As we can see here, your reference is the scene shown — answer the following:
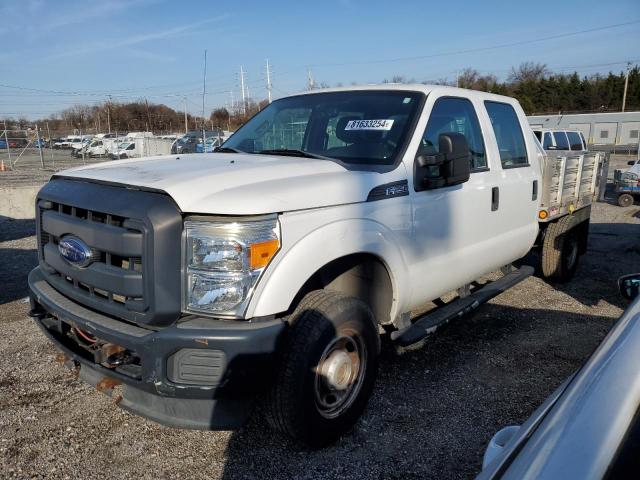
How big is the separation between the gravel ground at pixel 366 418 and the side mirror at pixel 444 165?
118 centimetres

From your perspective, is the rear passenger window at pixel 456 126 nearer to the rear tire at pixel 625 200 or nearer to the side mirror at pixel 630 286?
the side mirror at pixel 630 286

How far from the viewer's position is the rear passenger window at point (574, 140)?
16.9m

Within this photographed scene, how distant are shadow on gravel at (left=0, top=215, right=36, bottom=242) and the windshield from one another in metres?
6.92

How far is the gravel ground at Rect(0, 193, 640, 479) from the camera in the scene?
2.84 metres

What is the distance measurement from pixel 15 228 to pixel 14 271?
3907 millimetres

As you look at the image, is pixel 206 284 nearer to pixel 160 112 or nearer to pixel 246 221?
pixel 246 221

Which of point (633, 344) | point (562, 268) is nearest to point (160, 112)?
point (562, 268)

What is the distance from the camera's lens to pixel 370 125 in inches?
141

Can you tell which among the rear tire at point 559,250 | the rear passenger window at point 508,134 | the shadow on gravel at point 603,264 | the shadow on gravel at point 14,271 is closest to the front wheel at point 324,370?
the rear passenger window at point 508,134

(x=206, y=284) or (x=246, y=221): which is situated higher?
(x=246, y=221)

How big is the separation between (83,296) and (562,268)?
17.4 ft

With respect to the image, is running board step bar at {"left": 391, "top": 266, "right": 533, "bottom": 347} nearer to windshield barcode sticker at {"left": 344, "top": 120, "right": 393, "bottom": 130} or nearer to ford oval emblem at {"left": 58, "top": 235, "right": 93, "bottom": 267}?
windshield barcode sticker at {"left": 344, "top": 120, "right": 393, "bottom": 130}

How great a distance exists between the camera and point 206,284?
7.90ft

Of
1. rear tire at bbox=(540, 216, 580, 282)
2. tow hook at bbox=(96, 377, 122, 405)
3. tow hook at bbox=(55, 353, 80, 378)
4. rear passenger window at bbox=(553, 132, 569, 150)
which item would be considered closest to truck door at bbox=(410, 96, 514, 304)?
rear tire at bbox=(540, 216, 580, 282)
